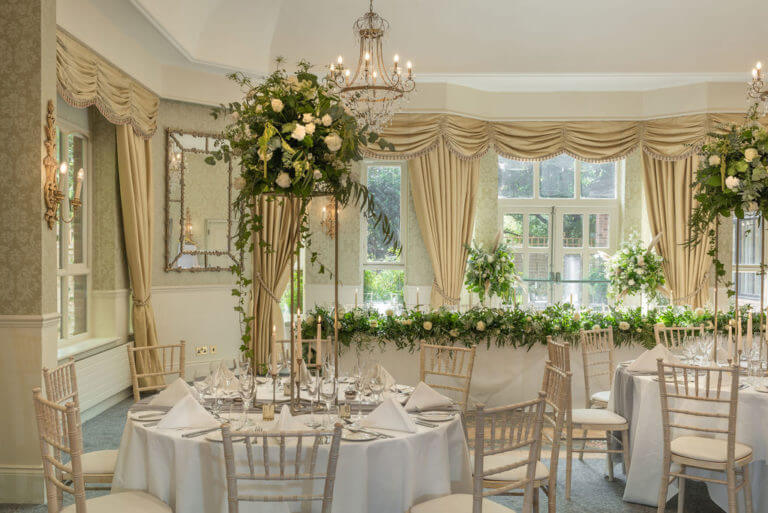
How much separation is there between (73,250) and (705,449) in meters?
5.55

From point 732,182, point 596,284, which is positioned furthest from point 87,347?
point 596,284

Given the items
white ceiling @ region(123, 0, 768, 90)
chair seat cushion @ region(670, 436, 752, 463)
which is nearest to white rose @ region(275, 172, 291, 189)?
chair seat cushion @ region(670, 436, 752, 463)

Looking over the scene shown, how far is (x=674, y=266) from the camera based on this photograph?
8758mm

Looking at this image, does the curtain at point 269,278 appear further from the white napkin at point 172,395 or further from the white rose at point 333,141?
the white rose at point 333,141

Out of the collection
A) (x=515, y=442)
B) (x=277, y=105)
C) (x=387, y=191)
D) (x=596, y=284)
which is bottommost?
(x=515, y=442)

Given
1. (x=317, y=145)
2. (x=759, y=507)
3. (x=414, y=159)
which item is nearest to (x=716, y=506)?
(x=759, y=507)

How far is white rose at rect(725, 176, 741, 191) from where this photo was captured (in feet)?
14.8

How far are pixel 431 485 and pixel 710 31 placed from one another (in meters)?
6.75

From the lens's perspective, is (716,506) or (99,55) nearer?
(716,506)

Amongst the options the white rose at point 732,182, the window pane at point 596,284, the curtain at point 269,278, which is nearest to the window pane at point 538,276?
the window pane at point 596,284

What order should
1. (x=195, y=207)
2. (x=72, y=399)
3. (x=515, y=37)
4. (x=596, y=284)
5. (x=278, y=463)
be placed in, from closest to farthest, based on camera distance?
(x=278, y=463)
(x=72, y=399)
(x=195, y=207)
(x=515, y=37)
(x=596, y=284)

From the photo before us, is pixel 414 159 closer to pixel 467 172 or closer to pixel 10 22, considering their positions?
pixel 467 172

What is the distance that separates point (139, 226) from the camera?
22.4 feet

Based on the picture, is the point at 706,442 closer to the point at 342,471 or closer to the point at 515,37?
the point at 342,471
